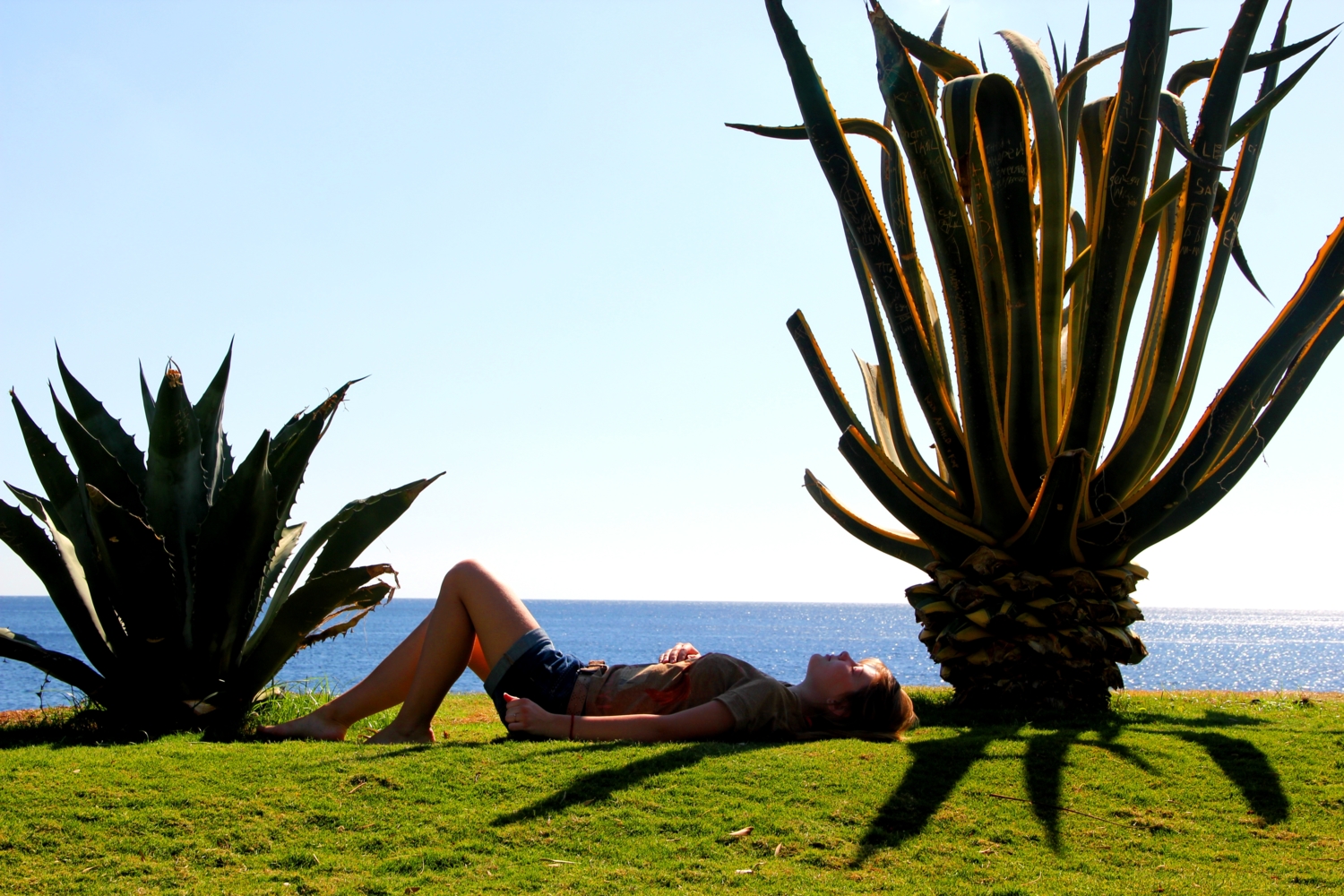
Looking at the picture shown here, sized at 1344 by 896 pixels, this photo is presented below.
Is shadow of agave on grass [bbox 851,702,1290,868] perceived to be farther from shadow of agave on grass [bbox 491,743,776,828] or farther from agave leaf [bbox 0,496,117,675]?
agave leaf [bbox 0,496,117,675]

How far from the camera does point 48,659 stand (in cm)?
411

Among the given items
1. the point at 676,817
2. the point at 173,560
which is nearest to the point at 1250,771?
the point at 676,817

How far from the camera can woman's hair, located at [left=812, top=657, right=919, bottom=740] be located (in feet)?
12.8

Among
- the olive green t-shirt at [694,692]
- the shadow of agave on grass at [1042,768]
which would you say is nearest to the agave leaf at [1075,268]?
the shadow of agave on grass at [1042,768]

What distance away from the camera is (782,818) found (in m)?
2.85

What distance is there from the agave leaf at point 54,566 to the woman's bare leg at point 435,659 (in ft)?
3.15

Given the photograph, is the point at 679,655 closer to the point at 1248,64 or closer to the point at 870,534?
the point at 870,534

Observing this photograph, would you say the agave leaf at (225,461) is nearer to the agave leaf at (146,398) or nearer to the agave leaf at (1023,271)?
the agave leaf at (146,398)

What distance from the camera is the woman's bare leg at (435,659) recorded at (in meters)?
3.94

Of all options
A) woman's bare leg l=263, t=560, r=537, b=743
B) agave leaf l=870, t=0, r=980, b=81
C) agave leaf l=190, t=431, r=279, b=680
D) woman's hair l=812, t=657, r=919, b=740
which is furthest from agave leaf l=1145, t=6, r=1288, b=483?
agave leaf l=190, t=431, r=279, b=680

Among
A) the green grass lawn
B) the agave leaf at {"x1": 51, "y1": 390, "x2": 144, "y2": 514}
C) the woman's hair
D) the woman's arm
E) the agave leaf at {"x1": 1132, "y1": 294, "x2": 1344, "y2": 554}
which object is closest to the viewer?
the green grass lawn

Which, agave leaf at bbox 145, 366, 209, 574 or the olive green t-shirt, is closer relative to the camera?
the olive green t-shirt

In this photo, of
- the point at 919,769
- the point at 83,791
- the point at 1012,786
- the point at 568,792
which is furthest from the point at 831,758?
the point at 83,791

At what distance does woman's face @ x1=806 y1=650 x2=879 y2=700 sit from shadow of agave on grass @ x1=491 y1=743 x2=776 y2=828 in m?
0.43
